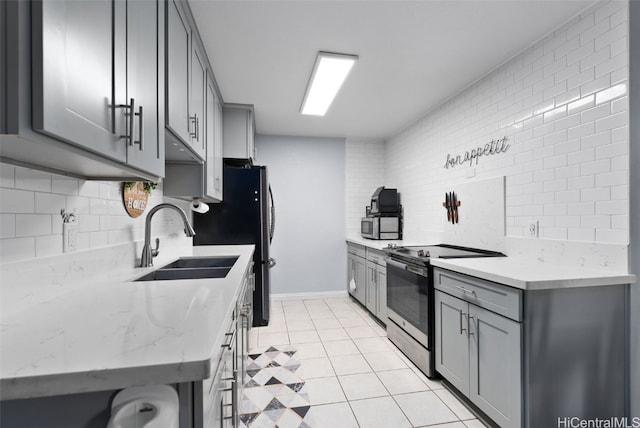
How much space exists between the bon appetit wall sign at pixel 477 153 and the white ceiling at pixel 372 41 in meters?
0.64

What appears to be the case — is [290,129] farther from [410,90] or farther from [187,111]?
[187,111]

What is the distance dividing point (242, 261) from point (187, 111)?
101cm

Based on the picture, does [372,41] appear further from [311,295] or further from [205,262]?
[311,295]

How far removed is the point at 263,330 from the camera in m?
3.30

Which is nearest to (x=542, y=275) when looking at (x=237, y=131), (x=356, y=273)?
(x=356, y=273)

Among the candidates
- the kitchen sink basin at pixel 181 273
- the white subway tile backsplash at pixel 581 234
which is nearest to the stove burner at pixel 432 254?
the white subway tile backsplash at pixel 581 234

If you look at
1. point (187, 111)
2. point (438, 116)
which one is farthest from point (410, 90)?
point (187, 111)

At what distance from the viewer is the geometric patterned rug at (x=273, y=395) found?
185cm

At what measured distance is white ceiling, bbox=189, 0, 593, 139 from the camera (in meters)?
1.89

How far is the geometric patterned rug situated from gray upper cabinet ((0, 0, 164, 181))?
1.58 meters

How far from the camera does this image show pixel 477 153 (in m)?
2.84

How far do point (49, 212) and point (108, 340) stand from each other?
0.69m

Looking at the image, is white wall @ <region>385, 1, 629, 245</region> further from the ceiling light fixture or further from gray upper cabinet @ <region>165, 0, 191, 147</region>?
gray upper cabinet @ <region>165, 0, 191, 147</region>

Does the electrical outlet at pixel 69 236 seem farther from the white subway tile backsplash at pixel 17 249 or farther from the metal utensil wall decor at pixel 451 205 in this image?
the metal utensil wall decor at pixel 451 205
